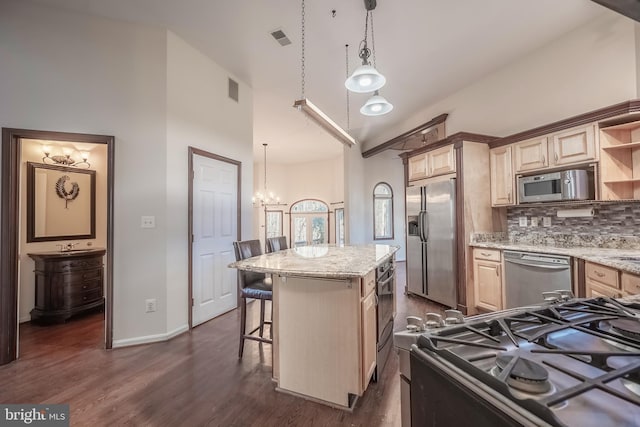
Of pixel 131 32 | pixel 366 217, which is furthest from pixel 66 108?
pixel 366 217

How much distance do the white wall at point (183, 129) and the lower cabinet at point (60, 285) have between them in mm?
1367

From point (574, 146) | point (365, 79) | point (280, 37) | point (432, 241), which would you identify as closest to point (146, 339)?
point (365, 79)

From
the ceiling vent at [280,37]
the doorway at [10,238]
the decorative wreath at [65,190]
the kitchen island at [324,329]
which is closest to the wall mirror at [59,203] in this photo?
the decorative wreath at [65,190]

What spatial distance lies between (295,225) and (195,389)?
764cm

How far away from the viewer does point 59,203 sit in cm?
360

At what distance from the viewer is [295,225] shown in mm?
9625

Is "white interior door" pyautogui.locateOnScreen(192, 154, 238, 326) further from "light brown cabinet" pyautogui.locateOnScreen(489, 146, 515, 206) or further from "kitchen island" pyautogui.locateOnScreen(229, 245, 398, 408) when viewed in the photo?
"light brown cabinet" pyautogui.locateOnScreen(489, 146, 515, 206)

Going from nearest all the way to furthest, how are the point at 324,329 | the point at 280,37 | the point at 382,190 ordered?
the point at 324,329 → the point at 280,37 → the point at 382,190

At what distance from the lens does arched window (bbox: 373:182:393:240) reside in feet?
25.5

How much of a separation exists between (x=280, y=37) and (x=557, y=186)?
3300 millimetres

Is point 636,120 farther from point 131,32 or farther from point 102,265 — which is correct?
point 102,265

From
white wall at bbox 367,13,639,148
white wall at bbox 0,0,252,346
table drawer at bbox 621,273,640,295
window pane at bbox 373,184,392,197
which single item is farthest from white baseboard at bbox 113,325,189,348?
window pane at bbox 373,184,392,197

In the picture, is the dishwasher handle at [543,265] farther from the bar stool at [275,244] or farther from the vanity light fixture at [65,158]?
the vanity light fixture at [65,158]

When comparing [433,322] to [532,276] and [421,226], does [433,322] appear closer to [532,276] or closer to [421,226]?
[532,276]
